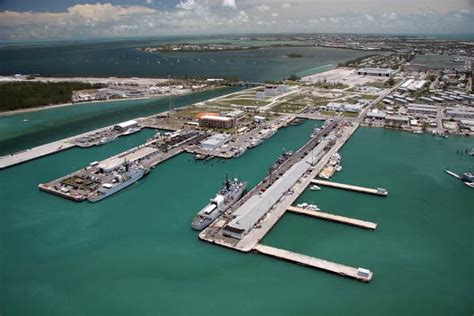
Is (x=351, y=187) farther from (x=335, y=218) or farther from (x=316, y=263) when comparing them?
(x=316, y=263)

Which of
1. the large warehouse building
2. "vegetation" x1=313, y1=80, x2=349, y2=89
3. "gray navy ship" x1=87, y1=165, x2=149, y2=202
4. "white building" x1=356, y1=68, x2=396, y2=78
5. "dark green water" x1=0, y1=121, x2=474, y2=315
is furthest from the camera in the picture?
"white building" x1=356, y1=68, x2=396, y2=78

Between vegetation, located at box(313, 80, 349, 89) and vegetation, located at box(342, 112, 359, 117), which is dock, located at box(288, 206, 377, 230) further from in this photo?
vegetation, located at box(313, 80, 349, 89)

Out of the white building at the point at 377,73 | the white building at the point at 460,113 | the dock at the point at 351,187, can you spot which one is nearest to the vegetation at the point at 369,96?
the white building at the point at 460,113

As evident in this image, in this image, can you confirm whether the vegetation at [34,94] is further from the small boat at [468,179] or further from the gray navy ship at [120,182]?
the small boat at [468,179]

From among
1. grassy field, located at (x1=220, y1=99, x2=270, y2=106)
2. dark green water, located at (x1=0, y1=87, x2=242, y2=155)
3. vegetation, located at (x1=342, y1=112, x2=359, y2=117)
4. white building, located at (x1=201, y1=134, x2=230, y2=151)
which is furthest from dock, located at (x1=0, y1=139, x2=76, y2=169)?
vegetation, located at (x1=342, y1=112, x2=359, y2=117)

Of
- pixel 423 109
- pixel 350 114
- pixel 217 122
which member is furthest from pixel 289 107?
pixel 423 109

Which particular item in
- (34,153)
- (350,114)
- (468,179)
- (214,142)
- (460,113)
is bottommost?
(468,179)
